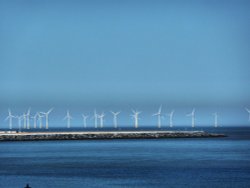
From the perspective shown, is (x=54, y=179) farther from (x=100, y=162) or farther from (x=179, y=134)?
(x=179, y=134)

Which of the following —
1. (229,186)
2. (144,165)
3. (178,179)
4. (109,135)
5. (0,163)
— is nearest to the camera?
(229,186)

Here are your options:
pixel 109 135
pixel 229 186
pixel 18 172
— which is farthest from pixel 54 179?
pixel 109 135

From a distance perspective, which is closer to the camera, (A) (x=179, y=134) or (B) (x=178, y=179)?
(B) (x=178, y=179)

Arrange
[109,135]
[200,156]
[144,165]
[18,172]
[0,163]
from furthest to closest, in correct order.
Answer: [109,135] → [200,156] → [0,163] → [144,165] → [18,172]

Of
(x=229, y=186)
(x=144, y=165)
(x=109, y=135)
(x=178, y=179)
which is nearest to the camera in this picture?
(x=229, y=186)

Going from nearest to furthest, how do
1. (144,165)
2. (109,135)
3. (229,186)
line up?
(229,186), (144,165), (109,135)

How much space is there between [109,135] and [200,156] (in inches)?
2550

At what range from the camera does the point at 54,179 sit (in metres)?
57.5

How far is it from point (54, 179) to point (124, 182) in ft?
18.5

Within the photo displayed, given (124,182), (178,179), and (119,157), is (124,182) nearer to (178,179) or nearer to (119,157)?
(178,179)

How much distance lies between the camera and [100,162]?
78.4m

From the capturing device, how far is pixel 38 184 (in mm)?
53906

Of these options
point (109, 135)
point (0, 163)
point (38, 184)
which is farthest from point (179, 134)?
point (38, 184)

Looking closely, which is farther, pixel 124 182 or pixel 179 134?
pixel 179 134
